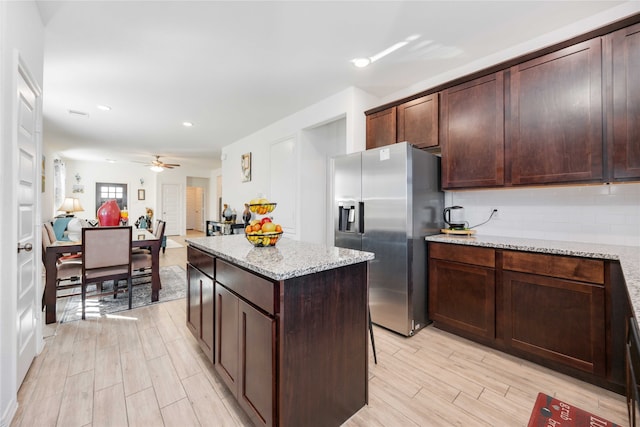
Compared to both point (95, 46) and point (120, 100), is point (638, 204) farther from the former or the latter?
point (120, 100)

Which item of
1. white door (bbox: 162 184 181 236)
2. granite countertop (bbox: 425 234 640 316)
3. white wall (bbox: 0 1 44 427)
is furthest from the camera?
white door (bbox: 162 184 181 236)

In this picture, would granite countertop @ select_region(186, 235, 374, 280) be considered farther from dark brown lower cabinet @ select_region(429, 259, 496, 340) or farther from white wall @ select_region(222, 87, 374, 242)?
white wall @ select_region(222, 87, 374, 242)

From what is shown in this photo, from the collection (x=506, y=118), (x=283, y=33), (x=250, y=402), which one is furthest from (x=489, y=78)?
(x=250, y=402)

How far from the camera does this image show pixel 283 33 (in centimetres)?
228

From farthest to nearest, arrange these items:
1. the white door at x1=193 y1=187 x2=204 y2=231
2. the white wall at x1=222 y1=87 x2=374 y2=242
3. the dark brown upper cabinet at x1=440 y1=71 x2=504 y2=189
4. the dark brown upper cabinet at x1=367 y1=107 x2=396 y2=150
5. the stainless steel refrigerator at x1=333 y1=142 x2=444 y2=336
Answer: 1. the white door at x1=193 y1=187 x2=204 y2=231
2. the white wall at x1=222 y1=87 x2=374 y2=242
3. the dark brown upper cabinet at x1=367 y1=107 x2=396 y2=150
4. the stainless steel refrigerator at x1=333 y1=142 x2=444 y2=336
5. the dark brown upper cabinet at x1=440 y1=71 x2=504 y2=189

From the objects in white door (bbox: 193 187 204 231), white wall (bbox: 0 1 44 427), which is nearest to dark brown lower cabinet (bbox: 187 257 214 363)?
white wall (bbox: 0 1 44 427)

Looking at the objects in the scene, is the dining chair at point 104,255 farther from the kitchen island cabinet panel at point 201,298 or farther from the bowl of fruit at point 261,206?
the bowl of fruit at point 261,206

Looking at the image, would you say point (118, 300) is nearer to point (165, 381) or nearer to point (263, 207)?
point (165, 381)

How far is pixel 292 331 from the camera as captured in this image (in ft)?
3.91

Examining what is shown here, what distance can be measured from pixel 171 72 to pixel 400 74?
8.31 feet

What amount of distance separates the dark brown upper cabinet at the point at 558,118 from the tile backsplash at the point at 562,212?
330 millimetres

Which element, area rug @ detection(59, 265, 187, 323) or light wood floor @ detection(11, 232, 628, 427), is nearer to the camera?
A: light wood floor @ detection(11, 232, 628, 427)

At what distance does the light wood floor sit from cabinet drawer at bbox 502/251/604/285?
72cm

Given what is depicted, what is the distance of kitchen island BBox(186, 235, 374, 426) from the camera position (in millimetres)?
1175
